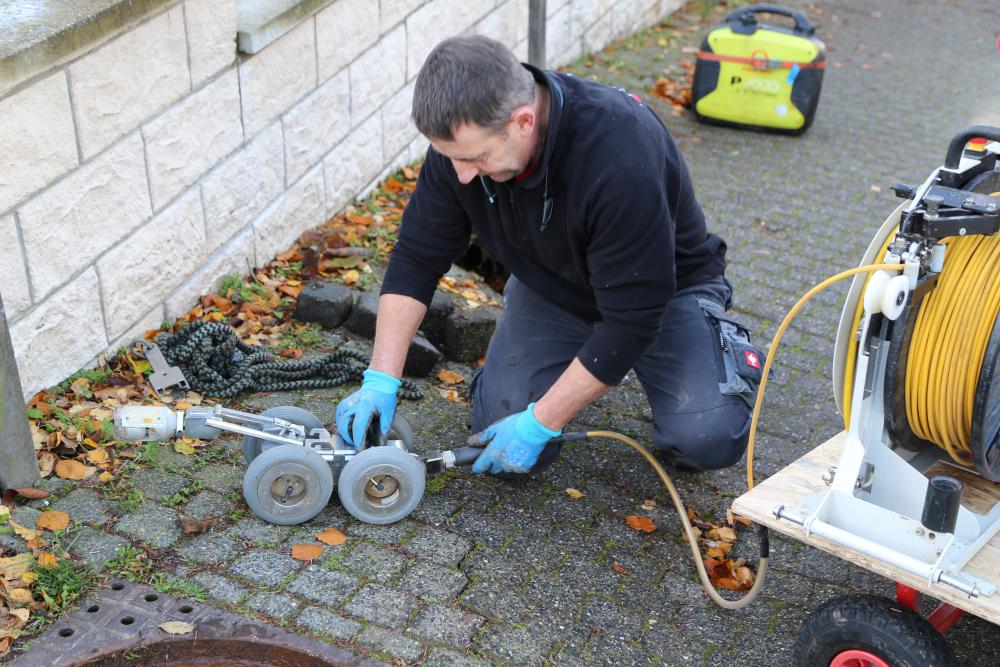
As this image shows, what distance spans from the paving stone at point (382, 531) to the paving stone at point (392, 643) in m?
0.44

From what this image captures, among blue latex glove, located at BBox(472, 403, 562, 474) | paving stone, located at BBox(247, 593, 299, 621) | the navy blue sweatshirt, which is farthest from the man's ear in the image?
paving stone, located at BBox(247, 593, 299, 621)

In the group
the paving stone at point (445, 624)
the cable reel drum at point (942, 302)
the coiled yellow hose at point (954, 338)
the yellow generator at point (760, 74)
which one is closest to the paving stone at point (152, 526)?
the paving stone at point (445, 624)

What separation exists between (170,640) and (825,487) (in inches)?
76.1

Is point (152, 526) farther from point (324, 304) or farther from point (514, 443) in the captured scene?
point (324, 304)

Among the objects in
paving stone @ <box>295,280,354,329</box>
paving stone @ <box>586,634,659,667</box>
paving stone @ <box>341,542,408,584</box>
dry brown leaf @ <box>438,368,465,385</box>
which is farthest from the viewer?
paving stone @ <box>295,280,354,329</box>

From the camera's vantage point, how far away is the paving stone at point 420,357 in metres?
4.47

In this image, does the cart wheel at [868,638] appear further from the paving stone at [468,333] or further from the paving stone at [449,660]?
the paving stone at [468,333]

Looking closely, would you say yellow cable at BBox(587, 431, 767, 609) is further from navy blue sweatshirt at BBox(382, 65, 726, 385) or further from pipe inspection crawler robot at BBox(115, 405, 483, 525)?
pipe inspection crawler robot at BBox(115, 405, 483, 525)

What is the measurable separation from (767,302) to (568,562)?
8.03ft

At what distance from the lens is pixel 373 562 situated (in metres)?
3.39

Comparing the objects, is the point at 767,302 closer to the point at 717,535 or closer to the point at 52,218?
the point at 717,535

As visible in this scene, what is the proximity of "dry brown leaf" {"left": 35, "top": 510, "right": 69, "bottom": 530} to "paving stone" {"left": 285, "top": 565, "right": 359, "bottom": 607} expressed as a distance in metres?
0.78

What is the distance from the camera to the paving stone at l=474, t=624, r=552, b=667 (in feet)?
10.1

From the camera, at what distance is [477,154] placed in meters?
3.08
